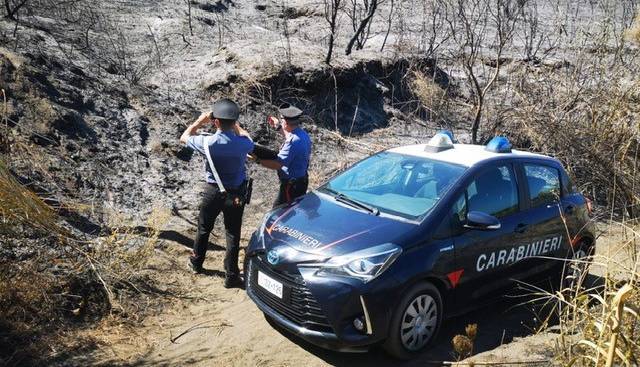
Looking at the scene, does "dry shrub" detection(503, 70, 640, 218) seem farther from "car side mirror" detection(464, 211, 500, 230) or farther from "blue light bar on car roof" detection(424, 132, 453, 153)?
"car side mirror" detection(464, 211, 500, 230)

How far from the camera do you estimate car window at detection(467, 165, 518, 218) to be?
187 inches

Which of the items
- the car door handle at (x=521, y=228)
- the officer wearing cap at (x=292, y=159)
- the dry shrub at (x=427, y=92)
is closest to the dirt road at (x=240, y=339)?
the car door handle at (x=521, y=228)

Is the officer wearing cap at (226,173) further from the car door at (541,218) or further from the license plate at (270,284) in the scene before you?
the car door at (541,218)

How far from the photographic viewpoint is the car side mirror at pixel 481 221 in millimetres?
4426

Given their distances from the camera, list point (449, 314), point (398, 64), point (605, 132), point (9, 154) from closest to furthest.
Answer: point (449, 314) → point (9, 154) → point (605, 132) → point (398, 64)

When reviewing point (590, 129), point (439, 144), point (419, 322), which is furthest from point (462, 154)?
point (590, 129)

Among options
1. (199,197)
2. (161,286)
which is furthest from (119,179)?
(161,286)

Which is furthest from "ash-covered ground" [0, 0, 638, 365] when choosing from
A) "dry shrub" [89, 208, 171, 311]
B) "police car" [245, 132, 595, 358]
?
"police car" [245, 132, 595, 358]

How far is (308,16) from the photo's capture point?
1580cm

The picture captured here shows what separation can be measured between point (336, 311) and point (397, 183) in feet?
5.14

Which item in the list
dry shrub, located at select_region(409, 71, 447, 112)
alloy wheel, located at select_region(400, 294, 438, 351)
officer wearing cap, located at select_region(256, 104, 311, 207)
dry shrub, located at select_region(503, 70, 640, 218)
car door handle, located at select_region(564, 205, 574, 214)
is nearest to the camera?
alloy wheel, located at select_region(400, 294, 438, 351)

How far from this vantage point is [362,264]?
3967mm

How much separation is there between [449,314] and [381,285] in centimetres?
91

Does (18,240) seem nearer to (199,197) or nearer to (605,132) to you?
(199,197)
